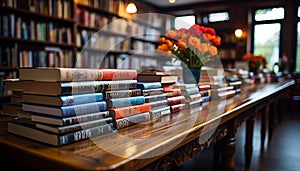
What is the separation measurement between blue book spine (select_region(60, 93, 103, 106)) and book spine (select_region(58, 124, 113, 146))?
0.08m

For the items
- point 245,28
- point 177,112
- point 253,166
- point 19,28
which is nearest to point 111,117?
point 177,112

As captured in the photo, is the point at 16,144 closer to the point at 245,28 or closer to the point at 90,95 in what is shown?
the point at 90,95

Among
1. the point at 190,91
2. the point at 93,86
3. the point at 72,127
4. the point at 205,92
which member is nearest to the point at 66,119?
the point at 72,127

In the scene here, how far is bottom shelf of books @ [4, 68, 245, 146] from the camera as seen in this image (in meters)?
0.63

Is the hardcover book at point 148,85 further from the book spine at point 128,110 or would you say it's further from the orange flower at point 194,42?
the orange flower at point 194,42

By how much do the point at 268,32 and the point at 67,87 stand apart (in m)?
6.52

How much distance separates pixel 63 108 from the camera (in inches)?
24.6

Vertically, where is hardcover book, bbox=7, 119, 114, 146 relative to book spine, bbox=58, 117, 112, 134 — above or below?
below

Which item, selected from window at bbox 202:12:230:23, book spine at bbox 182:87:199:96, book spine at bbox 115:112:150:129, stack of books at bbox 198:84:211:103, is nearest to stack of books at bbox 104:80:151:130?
book spine at bbox 115:112:150:129

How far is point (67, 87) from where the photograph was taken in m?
0.64

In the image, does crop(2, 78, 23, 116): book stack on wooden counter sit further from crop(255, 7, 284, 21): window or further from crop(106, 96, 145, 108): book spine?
crop(255, 7, 284, 21): window

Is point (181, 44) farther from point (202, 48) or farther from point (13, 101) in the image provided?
point (13, 101)

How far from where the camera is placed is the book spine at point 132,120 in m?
0.77

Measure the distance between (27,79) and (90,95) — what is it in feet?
0.62
